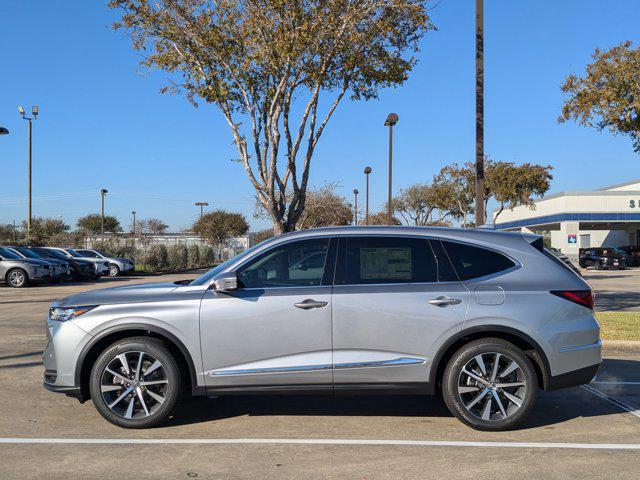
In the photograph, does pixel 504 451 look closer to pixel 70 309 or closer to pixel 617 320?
pixel 70 309

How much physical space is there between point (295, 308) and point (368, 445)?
130cm

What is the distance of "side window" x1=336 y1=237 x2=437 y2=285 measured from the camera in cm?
559

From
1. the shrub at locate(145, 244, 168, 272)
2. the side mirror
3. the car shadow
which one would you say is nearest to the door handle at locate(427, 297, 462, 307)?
the car shadow

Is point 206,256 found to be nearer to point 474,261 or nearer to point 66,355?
point 66,355

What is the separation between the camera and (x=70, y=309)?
560cm

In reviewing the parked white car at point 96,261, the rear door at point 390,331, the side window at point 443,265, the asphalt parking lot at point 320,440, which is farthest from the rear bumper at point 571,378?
the parked white car at point 96,261

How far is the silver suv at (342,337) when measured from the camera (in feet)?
17.7

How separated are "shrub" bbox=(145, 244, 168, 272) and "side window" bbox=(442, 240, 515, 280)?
3249 centimetres

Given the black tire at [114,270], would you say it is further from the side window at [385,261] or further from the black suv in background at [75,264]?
the side window at [385,261]

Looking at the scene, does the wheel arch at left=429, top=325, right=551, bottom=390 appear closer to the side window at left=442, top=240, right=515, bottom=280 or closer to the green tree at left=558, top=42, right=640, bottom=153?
the side window at left=442, top=240, right=515, bottom=280

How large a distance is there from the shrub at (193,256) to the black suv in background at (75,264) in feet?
39.2

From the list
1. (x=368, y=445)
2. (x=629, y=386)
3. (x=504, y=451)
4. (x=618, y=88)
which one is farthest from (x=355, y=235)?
(x=618, y=88)

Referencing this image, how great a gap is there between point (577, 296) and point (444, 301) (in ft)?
3.96

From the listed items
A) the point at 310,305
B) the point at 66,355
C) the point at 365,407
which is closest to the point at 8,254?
the point at 66,355
